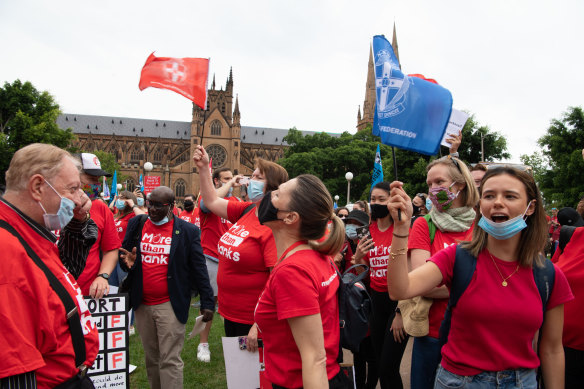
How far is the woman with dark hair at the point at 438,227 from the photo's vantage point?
123 inches

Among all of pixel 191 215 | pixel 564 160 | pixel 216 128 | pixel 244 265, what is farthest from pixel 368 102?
pixel 244 265

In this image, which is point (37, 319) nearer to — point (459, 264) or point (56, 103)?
point (459, 264)

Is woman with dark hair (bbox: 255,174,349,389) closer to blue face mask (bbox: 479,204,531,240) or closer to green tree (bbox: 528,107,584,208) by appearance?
blue face mask (bbox: 479,204,531,240)

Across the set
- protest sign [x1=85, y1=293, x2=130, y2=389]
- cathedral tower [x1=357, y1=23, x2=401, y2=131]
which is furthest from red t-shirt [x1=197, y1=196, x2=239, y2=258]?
cathedral tower [x1=357, y1=23, x2=401, y2=131]

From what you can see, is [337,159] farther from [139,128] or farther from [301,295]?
[139,128]

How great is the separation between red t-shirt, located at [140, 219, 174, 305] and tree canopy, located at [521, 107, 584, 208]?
1167 inches

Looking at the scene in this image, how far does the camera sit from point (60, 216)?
2.16 m

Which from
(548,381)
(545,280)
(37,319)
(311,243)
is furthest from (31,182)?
(548,381)

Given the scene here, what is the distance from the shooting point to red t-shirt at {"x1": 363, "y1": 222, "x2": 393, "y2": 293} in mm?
4215

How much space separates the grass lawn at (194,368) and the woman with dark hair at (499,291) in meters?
3.68

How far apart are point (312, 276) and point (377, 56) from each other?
201 cm

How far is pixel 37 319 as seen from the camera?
1833 mm

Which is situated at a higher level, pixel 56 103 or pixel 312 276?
pixel 56 103

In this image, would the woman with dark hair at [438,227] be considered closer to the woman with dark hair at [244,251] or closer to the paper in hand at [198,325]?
the woman with dark hair at [244,251]
